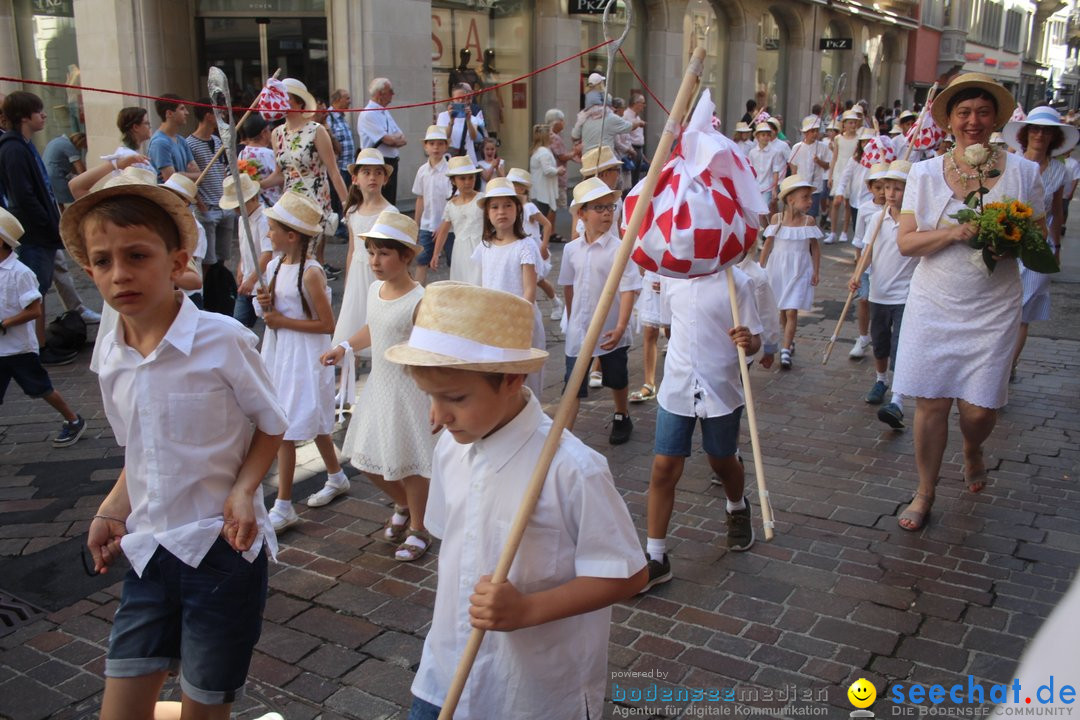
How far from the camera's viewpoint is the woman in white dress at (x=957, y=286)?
506 centimetres

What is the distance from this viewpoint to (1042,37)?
2783 inches

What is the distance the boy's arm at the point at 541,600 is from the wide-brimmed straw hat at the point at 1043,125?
20.0 ft

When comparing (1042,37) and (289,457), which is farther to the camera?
(1042,37)

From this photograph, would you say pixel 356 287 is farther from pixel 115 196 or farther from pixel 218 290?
pixel 115 196

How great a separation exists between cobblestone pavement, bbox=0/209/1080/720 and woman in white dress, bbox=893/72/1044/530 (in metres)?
0.58

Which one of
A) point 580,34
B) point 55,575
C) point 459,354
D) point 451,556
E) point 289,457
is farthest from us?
point 580,34

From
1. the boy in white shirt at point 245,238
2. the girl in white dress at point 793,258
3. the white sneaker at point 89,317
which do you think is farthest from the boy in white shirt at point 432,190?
the girl in white dress at point 793,258

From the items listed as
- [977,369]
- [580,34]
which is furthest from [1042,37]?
[977,369]

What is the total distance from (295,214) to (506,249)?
184 centimetres

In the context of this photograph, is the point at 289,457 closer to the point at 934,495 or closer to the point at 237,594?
the point at 237,594

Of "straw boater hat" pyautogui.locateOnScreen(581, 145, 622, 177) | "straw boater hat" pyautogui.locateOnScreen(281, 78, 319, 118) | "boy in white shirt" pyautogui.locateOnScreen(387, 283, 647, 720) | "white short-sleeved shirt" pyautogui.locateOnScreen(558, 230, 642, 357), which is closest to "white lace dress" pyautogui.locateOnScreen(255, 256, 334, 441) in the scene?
"white short-sleeved shirt" pyautogui.locateOnScreen(558, 230, 642, 357)

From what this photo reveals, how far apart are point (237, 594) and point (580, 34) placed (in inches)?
807

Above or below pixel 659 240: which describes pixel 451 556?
below

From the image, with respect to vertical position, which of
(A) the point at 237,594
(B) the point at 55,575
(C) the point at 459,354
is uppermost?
(C) the point at 459,354
